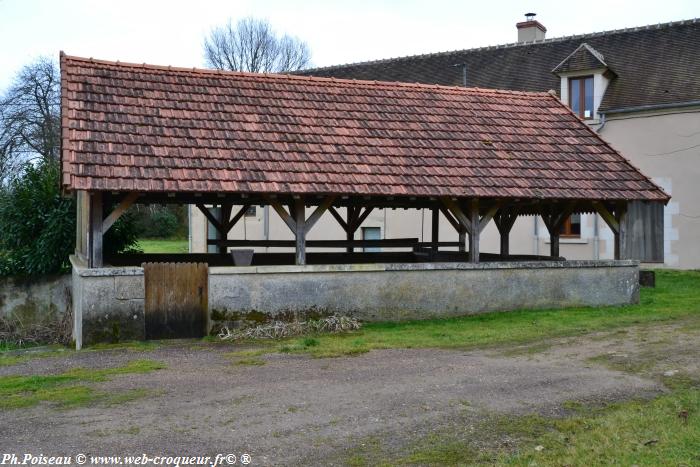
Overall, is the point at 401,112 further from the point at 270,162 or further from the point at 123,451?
the point at 123,451

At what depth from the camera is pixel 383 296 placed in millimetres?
12203

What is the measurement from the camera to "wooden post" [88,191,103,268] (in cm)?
1067

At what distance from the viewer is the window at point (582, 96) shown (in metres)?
23.3

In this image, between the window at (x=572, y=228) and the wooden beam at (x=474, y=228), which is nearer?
the wooden beam at (x=474, y=228)

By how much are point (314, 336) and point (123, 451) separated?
5.68 m

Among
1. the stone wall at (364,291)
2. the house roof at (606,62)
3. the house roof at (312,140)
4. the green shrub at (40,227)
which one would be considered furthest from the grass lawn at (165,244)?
the stone wall at (364,291)

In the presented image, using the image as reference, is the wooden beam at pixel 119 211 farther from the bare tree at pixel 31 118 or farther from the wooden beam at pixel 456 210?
the bare tree at pixel 31 118

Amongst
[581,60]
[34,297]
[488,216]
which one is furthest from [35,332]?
[581,60]

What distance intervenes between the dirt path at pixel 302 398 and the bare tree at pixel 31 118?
78.3 feet

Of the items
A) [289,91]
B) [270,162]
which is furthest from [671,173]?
[270,162]

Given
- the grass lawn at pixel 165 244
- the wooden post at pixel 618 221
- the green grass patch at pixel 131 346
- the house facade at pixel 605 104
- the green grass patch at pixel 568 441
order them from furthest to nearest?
the grass lawn at pixel 165 244
the house facade at pixel 605 104
the wooden post at pixel 618 221
the green grass patch at pixel 131 346
the green grass patch at pixel 568 441

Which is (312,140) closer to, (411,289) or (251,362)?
(411,289)

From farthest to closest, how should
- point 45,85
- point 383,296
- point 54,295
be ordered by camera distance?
point 45,85 < point 54,295 < point 383,296

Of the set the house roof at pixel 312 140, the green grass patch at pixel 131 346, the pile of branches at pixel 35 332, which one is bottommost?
the pile of branches at pixel 35 332
